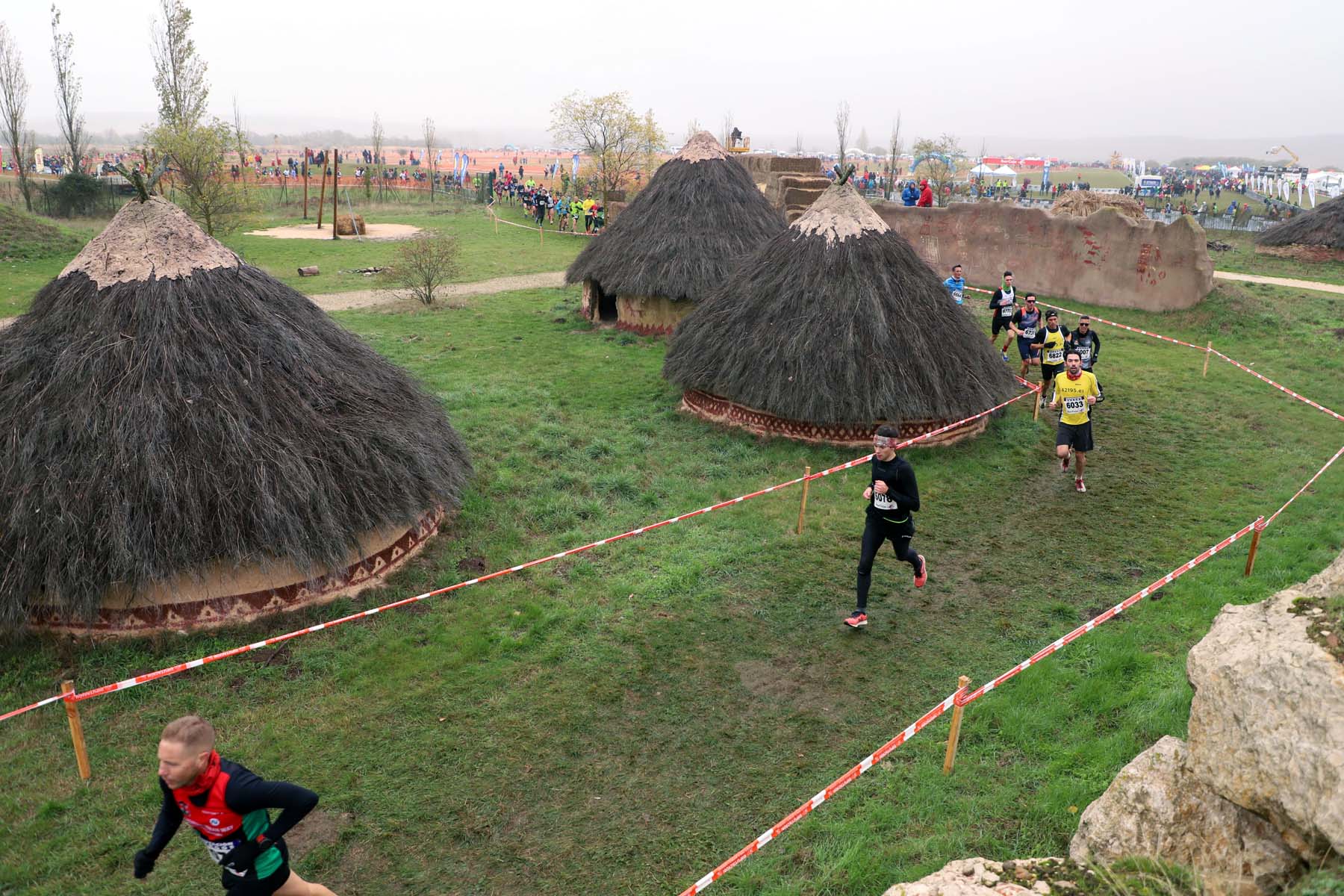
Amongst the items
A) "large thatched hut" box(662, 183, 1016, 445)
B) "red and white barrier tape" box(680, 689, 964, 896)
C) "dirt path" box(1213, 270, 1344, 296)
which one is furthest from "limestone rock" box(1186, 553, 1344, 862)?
"dirt path" box(1213, 270, 1344, 296)

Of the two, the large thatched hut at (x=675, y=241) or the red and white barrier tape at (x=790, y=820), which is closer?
the red and white barrier tape at (x=790, y=820)

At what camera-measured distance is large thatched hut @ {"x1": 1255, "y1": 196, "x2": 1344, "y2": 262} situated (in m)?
24.3

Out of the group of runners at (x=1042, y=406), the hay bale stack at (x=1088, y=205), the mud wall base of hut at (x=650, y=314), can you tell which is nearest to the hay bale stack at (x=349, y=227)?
the mud wall base of hut at (x=650, y=314)

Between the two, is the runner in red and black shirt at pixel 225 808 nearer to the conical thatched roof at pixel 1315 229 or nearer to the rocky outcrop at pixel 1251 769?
the rocky outcrop at pixel 1251 769

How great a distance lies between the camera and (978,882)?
11.3ft

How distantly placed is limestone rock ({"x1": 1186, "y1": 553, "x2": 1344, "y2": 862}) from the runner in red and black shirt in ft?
12.1

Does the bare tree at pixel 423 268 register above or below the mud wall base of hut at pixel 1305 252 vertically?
below

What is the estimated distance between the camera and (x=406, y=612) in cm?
721

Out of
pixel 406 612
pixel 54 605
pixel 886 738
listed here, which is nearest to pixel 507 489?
pixel 406 612

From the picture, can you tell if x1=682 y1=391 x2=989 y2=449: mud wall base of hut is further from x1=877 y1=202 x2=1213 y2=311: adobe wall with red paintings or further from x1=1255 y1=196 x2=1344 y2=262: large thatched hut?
x1=1255 y1=196 x2=1344 y2=262: large thatched hut

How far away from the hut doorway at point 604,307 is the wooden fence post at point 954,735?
14222 mm

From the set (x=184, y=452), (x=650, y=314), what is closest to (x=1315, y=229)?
(x=650, y=314)

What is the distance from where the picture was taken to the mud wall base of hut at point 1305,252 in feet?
79.7

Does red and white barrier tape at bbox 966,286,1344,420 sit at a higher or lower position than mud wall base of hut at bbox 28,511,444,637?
higher
